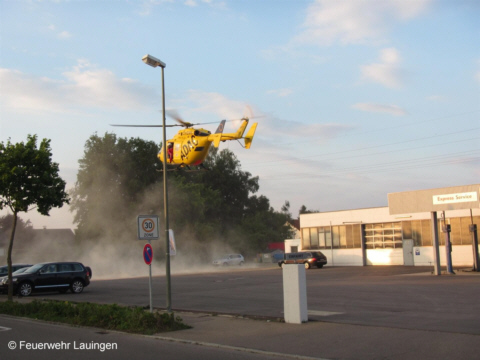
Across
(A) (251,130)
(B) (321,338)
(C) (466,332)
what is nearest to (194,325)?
(B) (321,338)

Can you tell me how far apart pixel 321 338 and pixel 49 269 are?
18.2 meters

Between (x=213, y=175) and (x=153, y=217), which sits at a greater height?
(x=213, y=175)

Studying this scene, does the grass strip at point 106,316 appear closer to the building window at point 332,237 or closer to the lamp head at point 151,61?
the lamp head at point 151,61

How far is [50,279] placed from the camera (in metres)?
24.4

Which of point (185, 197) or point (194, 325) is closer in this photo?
point (194, 325)

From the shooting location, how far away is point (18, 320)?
47.2 feet

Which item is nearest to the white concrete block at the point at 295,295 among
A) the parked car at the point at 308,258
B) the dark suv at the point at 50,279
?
the dark suv at the point at 50,279

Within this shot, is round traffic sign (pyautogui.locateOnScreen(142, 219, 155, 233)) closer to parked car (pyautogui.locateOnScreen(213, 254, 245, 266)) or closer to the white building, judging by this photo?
the white building

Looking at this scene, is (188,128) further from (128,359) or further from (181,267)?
(181,267)

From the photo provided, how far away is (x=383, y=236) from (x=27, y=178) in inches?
1326

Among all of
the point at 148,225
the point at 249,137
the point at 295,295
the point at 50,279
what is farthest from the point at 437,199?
the point at 50,279

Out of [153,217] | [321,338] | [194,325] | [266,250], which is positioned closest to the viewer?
[321,338]

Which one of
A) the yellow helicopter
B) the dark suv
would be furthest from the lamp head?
the dark suv

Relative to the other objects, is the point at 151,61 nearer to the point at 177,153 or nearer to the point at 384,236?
the point at 177,153
